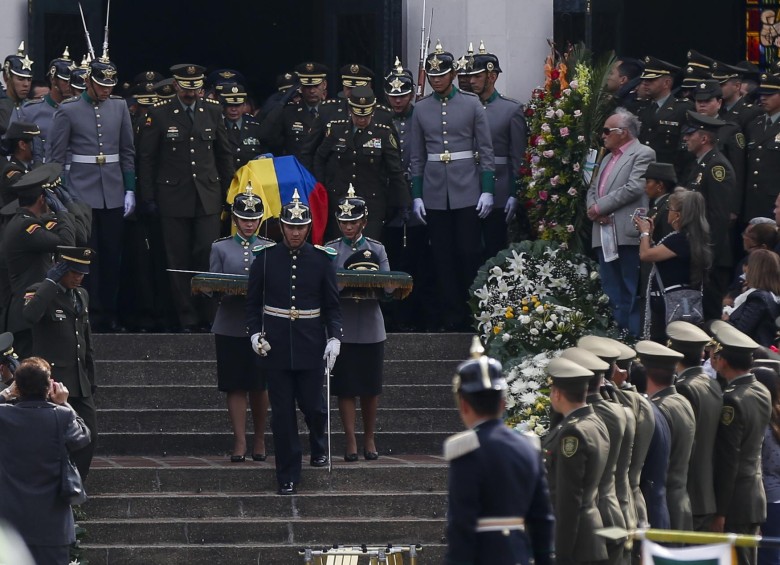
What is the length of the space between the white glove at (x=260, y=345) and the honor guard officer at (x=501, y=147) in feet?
12.5

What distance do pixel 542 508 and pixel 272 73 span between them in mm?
16890

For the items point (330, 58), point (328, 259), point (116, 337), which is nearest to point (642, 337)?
point (328, 259)

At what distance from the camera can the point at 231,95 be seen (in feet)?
57.7

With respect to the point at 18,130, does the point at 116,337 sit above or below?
below

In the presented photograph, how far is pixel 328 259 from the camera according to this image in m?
14.0

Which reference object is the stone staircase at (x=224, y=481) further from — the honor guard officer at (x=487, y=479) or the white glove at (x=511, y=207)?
the honor guard officer at (x=487, y=479)

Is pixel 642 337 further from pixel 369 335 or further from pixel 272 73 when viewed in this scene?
pixel 272 73

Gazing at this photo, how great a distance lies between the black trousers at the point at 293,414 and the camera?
13.6 m

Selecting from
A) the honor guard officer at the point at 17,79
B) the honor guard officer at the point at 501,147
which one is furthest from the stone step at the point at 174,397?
the honor guard officer at the point at 17,79

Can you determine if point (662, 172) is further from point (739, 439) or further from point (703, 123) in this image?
point (739, 439)

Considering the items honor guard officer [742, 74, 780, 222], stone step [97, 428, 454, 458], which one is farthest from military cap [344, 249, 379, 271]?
honor guard officer [742, 74, 780, 222]

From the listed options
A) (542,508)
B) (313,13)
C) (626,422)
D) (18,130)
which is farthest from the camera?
(313,13)

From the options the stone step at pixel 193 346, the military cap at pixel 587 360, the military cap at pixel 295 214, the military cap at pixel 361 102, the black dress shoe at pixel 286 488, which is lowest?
the black dress shoe at pixel 286 488

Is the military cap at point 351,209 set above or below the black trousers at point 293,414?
Result: above
